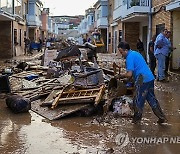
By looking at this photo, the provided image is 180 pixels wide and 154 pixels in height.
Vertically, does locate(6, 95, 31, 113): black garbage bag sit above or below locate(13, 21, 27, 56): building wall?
below

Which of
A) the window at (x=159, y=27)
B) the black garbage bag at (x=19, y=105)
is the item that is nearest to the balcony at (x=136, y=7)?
the window at (x=159, y=27)

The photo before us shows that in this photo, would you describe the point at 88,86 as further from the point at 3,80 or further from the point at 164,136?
the point at 164,136

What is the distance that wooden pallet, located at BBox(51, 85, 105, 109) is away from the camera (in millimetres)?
8796

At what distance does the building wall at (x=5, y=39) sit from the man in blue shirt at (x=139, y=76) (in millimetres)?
24403

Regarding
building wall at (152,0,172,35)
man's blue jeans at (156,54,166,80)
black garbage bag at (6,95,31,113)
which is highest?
building wall at (152,0,172,35)

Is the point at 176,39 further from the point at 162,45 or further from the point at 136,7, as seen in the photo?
the point at 136,7

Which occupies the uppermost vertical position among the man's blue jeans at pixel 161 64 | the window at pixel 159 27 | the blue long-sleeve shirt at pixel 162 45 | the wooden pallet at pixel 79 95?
the window at pixel 159 27

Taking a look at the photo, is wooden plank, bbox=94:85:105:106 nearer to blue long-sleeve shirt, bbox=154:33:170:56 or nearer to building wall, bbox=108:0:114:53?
blue long-sleeve shirt, bbox=154:33:170:56

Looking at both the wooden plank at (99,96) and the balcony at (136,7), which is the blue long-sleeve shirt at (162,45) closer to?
the wooden plank at (99,96)

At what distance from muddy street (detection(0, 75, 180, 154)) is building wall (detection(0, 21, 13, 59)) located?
72.5 feet

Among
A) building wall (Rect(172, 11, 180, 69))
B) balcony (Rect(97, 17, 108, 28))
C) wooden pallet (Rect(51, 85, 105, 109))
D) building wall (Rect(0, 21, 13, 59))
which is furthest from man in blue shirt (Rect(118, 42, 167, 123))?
balcony (Rect(97, 17, 108, 28))

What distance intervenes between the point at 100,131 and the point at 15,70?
10.5 metres

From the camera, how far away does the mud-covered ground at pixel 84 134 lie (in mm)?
6086

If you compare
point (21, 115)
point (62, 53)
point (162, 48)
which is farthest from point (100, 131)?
point (62, 53)
